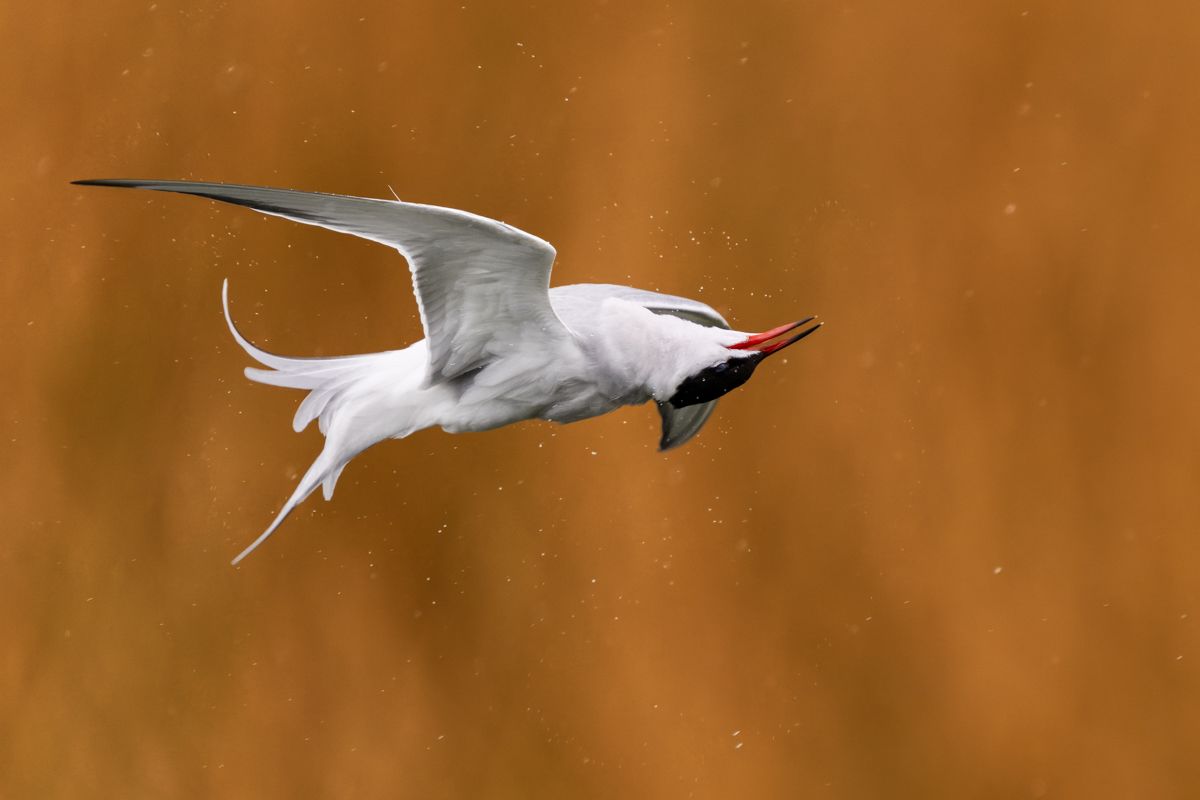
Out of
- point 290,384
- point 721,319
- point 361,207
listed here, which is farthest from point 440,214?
point 721,319

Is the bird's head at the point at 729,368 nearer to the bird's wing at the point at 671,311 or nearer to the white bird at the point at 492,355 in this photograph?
the white bird at the point at 492,355

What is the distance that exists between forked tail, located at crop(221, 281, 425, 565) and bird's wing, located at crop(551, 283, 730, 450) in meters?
0.18

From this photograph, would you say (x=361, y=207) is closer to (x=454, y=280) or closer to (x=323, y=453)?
(x=454, y=280)

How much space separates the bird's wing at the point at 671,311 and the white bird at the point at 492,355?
2 centimetres

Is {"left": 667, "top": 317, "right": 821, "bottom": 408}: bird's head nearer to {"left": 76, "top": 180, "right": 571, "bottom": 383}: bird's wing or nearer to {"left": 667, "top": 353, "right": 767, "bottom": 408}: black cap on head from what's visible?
{"left": 667, "top": 353, "right": 767, "bottom": 408}: black cap on head

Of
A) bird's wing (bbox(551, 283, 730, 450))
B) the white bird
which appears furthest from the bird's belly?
bird's wing (bbox(551, 283, 730, 450))

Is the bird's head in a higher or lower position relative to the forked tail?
higher

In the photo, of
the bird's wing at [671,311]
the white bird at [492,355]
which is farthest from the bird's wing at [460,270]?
the bird's wing at [671,311]

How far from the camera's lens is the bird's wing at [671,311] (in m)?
1.38

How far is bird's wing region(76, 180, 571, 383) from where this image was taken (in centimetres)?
113

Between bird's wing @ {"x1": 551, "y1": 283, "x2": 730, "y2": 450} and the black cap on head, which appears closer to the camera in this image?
the black cap on head

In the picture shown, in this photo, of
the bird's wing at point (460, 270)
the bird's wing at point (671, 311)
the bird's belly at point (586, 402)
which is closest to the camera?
the bird's wing at point (460, 270)

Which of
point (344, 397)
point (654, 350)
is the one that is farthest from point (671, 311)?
point (344, 397)

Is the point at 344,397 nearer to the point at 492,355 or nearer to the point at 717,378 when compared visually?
the point at 492,355
